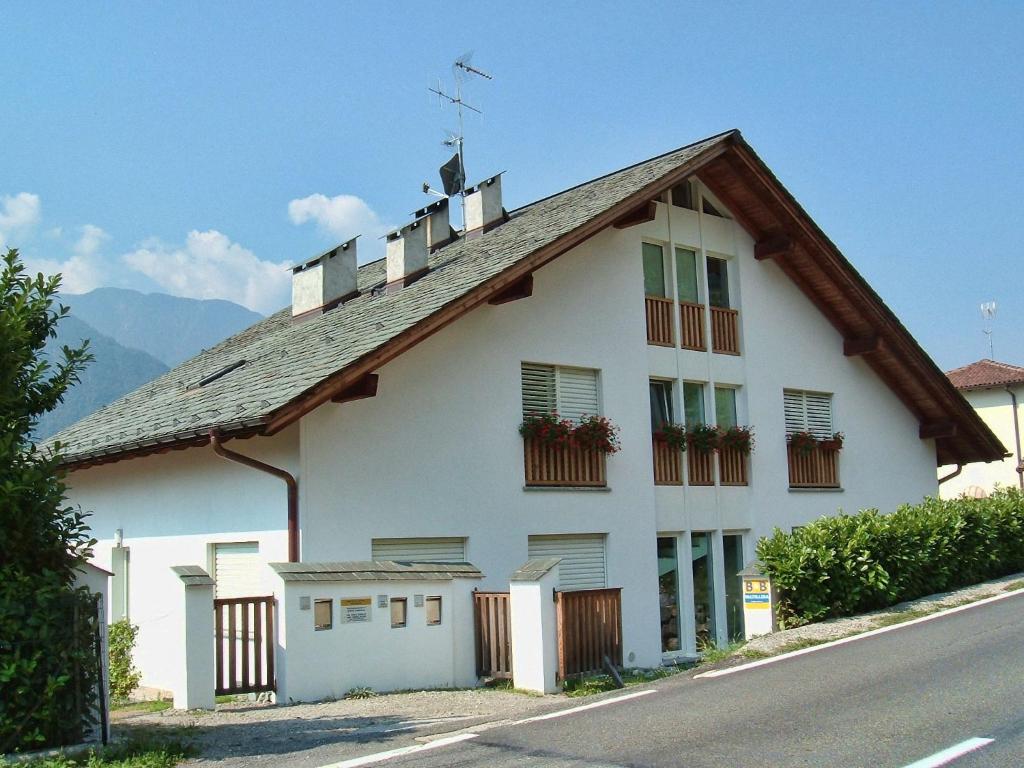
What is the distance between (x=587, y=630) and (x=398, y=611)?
2100 millimetres

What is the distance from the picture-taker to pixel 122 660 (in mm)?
15195

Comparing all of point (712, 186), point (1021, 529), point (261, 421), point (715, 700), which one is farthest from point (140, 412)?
point (1021, 529)

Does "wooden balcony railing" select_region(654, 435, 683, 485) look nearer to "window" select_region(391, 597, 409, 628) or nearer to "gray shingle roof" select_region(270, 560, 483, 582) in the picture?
"gray shingle roof" select_region(270, 560, 483, 582)

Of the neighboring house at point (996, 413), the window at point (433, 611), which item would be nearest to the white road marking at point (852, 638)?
the window at point (433, 611)

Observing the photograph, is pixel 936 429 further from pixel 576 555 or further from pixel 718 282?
pixel 576 555

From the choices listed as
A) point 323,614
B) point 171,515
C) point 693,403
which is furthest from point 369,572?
point 693,403

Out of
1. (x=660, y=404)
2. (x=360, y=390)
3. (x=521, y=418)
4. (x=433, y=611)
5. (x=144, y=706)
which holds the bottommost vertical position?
(x=144, y=706)

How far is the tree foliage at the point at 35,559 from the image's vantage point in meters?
8.16

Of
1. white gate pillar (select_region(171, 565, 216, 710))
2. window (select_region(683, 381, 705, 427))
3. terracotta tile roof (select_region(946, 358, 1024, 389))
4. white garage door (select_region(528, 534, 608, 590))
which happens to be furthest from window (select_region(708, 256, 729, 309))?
terracotta tile roof (select_region(946, 358, 1024, 389))

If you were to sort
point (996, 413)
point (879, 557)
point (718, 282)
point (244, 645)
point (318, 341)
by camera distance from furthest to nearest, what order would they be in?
1. point (996, 413)
2. point (718, 282)
3. point (318, 341)
4. point (879, 557)
5. point (244, 645)

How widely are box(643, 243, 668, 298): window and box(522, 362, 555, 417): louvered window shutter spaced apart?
Answer: 305 centimetres

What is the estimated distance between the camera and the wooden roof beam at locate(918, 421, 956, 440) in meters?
24.2

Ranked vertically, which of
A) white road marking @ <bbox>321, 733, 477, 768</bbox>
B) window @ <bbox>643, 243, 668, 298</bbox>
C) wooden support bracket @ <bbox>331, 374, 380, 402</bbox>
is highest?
window @ <bbox>643, 243, 668, 298</bbox>

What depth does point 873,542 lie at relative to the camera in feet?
50.4
